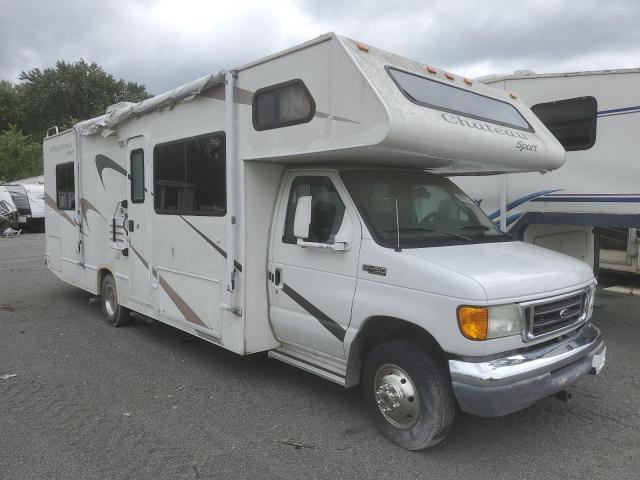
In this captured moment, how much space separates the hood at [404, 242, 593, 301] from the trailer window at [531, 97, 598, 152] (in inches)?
111

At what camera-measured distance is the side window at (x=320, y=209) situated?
4.18 metres

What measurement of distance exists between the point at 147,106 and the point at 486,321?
4329 mm

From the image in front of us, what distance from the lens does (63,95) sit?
47781mm

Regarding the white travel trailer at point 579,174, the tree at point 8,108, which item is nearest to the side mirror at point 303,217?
the white travel trailer at point 579,174

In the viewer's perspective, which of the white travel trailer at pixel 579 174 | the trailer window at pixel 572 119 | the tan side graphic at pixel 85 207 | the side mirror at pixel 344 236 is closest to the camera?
the side mirror at pixel 344 236

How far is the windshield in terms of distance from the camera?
13.1 feet

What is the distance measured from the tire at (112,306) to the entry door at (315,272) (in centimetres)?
316

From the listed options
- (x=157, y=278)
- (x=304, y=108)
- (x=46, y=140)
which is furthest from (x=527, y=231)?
(x=46, y=140)

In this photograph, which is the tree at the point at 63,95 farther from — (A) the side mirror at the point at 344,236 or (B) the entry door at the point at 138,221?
(A) the side mirror at the point at 344,236

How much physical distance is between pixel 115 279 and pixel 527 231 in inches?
213

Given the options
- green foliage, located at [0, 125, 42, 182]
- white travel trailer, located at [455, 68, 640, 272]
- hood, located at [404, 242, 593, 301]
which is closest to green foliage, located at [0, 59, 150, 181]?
green foliage, located at [0, 125, 42, 182]

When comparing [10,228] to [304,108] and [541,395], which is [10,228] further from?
[541,395]

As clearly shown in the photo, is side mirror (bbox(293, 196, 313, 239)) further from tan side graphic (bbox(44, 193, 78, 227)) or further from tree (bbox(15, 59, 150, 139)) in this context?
tree (bbox(15, 59, 150, 139))

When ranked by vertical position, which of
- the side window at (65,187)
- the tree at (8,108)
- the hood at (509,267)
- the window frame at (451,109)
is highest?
the tree at (8,108)
